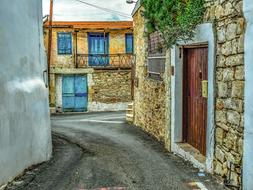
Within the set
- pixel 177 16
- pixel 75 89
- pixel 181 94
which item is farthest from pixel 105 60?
pixel 177 16

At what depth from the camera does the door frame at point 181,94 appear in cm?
675

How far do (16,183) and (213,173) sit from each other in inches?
133

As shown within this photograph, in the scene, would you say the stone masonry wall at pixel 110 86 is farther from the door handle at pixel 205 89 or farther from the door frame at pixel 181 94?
the door handle at pixel 205 89

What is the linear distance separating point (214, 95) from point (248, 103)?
53.0 inches

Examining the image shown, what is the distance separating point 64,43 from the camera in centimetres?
2652

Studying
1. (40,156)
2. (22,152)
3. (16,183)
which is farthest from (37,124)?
(16,183)

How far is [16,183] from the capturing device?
6.63m

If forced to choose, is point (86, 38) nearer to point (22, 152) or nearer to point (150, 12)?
point (150, 12)

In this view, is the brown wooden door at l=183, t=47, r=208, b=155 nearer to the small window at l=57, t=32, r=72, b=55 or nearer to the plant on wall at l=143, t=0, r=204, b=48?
the plant on wall at l=143, t=0, r=204, b=48

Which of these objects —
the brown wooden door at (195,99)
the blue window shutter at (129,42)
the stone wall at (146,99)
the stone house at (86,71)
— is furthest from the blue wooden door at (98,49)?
the brown wooden door at (195,99)

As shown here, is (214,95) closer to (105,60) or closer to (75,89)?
(75,89)

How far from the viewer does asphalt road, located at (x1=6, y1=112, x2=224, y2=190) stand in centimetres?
648

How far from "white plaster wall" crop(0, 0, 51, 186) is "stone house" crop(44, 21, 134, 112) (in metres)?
17.0

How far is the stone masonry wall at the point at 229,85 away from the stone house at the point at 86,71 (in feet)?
65.5
